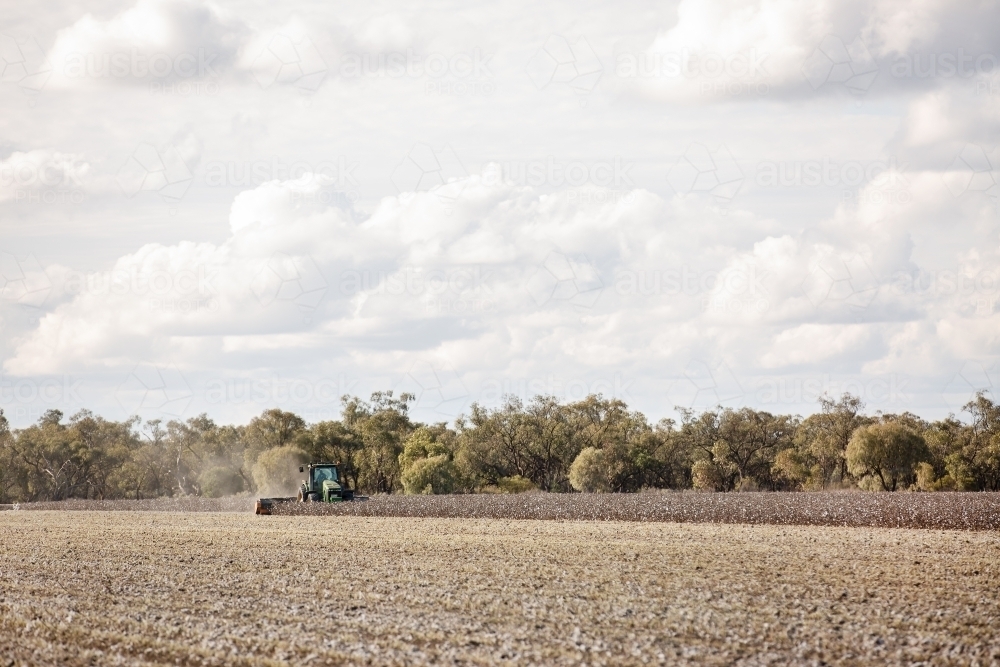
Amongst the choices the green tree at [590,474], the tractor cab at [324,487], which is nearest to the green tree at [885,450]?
the green tree at [590,474]

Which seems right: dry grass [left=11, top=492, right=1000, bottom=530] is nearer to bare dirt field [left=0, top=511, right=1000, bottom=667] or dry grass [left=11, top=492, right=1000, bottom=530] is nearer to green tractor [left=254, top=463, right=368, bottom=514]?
green tractor [left=254, top=463, right=368, bottom=514]

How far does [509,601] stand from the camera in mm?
22156

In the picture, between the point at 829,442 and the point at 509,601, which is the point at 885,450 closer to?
the point at 829,442

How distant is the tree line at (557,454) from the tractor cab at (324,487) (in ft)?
65.1

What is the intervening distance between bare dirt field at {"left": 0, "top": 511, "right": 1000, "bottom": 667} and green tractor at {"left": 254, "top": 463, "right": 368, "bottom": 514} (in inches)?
987

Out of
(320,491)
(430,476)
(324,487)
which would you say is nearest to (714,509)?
(324,487)

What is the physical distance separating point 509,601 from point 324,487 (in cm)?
4390

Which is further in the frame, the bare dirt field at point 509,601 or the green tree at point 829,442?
the green tree at point 829,442

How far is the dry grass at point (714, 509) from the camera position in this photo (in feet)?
149

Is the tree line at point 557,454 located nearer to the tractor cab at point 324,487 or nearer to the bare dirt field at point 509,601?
the tractor cab at point 324,487

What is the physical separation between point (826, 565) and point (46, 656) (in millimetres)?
20156

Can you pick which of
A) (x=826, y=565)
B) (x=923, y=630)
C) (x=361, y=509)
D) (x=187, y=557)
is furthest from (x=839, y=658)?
(x=361, y=509)

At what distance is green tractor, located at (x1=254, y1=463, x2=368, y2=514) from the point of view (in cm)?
6322

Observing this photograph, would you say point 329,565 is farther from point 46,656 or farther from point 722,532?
point 722,532
